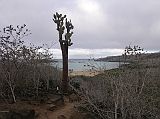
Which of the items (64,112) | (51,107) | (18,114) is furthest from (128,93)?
(51,107)

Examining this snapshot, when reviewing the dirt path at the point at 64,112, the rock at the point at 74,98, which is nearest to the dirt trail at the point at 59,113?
the dirt path at the point at 64,112

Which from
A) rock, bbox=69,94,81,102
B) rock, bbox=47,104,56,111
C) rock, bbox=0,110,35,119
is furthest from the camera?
rock, bbox=69,94,81,102

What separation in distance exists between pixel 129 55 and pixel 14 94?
6.63 meters

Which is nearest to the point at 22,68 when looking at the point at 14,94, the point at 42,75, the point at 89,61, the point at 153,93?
the point at 14,94

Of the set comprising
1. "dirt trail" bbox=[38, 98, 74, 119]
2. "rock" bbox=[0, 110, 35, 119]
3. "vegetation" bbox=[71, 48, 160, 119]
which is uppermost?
Result: "vegetation" bbox=[71, 48, 160, 119]

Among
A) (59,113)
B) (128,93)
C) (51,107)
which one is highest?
(128,93)

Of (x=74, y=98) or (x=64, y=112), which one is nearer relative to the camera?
(x=64, y=112)

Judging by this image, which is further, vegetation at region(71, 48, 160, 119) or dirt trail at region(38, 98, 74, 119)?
dirt trail at region(38, 98, 74, 119)

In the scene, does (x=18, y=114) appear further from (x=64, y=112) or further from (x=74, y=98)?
(x=74, y=98)

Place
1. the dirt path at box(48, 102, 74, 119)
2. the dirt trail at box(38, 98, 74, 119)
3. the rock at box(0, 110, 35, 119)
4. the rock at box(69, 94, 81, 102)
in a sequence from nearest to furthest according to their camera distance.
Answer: the rock at box(0, 110, 35, 119) < the dirt trail at box(38, 98, 74, 119) < the dirt path at box(48, 102, 74, 119) < the rock at box(69, 94, 81, 102)

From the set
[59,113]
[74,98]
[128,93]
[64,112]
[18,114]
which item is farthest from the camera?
[74,98]

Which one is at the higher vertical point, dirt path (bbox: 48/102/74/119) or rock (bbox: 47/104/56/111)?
rock (bbox: 47/104/56/111)

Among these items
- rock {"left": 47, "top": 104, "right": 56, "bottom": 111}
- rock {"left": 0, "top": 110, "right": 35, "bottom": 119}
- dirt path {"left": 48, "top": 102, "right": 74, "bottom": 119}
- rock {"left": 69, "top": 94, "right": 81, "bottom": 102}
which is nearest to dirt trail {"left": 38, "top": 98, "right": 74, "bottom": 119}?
dirt path {"left": 48, "top": 102, "right": 74, "bottom": 119}

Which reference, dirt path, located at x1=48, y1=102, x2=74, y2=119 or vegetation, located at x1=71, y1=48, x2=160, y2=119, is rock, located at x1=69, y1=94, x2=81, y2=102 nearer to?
dirt path, located at x1=48, y1=102, x2=74, y2=119
